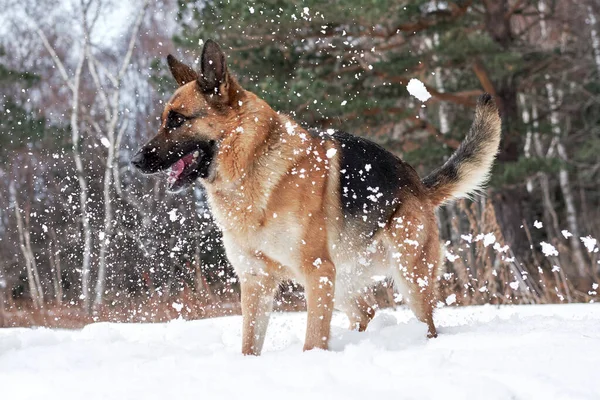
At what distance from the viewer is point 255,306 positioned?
4.29 meters

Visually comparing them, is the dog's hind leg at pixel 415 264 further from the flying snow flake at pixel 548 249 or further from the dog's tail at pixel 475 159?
the flying snow flake at pixel 548 249

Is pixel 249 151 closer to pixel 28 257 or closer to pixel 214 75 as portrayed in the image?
pixel 214 75

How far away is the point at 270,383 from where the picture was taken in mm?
2750

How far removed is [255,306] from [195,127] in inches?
47.6

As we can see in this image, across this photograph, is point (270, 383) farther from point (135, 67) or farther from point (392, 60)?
point (135, 67)

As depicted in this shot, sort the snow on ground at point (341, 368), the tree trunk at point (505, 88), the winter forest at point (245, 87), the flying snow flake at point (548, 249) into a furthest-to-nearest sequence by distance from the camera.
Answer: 1. the tree trunk at point (505, 88)
2. the winter forest at point (245, 87)
3. the flying snow flake at point (548, 249)
4. the snow on ground at point (341, 368)

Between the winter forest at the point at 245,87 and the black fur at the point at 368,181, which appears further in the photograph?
the winter forest at the point at 245,87

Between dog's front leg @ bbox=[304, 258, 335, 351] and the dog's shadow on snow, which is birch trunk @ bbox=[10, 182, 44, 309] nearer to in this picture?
the dog's shadow on snow

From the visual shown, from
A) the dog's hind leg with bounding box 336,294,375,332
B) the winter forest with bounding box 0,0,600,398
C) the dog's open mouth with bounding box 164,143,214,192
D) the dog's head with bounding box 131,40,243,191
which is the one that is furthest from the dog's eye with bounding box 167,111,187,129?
the winter forest with bounding box 0,0,600,398

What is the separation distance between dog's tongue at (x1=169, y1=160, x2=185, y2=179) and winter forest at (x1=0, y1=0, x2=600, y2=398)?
4.93 m

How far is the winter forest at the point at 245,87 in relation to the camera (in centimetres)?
1234

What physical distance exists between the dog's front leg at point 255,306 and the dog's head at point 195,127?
0.73 meters

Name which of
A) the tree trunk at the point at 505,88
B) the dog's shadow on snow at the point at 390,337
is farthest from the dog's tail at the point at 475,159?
the tree trunk at the point at 505,88

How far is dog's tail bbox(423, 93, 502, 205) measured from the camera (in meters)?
5.15
